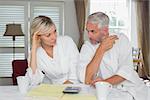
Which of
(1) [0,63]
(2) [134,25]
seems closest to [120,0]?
(2) [134,25]

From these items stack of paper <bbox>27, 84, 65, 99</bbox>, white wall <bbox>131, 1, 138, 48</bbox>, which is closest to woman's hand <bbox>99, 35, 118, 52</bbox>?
stack of paper <bbox>27, 84, 65, 99</bbox>

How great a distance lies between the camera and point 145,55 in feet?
21.5

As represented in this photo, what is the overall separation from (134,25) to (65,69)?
4432 mm

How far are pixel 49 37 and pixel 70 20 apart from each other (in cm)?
411

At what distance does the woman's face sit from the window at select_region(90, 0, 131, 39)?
169 inches

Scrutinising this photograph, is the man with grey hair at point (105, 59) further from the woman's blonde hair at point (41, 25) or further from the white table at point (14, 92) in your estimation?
the woman's blonde hair at point (41, 25)

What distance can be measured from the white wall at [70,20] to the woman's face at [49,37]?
3.99 meters

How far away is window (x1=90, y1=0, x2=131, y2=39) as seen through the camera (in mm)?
6715

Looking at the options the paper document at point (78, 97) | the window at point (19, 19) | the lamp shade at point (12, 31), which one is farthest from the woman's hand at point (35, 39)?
the window at point (19, 19)

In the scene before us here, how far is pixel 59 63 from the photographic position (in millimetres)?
2592

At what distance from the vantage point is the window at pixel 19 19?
6.23m

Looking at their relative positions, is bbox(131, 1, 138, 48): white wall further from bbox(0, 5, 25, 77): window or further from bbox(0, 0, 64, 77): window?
bbox(0, 5, 25, 77): window

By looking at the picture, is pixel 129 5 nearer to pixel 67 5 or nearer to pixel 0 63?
pixel 67 5

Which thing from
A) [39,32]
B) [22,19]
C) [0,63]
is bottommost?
[0,63]
